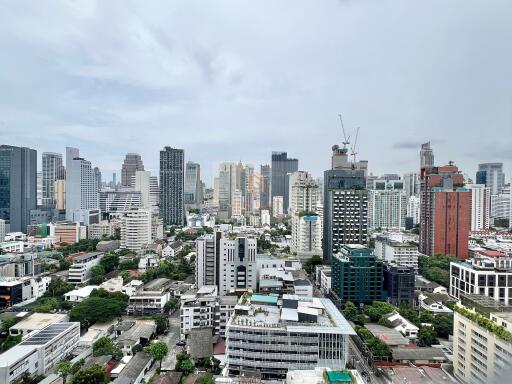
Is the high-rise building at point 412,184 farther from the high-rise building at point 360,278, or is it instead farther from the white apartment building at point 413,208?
the high-rise building at point 360,278

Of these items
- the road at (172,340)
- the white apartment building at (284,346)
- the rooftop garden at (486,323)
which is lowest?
the road at (172,340)

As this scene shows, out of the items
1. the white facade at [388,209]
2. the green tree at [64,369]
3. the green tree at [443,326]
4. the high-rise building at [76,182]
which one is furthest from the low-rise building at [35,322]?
the high-rise building at [76,182]

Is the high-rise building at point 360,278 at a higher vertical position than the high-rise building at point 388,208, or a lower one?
lower

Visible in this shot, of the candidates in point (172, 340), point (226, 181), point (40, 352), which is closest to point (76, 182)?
Answer: point (226, 181)

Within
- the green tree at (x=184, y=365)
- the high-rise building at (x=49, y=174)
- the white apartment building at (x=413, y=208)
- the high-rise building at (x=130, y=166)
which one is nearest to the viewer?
the green tree at (x=184, y=365)

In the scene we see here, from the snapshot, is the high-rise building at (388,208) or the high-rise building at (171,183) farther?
the high-rise building at (171,183)

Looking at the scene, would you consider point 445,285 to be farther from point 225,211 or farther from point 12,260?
point 225,211

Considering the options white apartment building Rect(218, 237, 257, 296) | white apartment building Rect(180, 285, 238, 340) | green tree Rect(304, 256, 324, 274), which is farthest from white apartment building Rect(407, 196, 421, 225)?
white apartment building Rect(180, 285, 238, 340)
